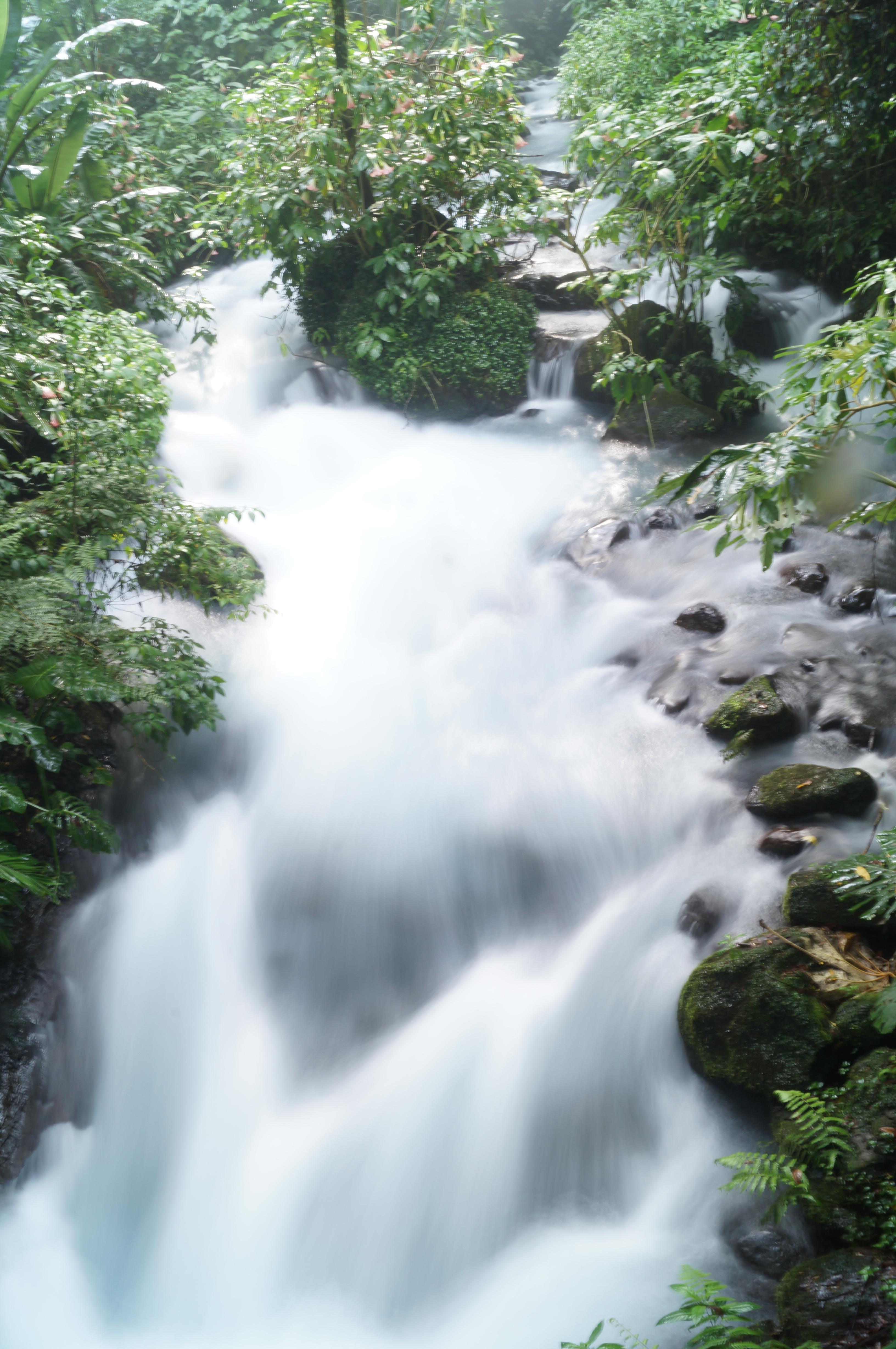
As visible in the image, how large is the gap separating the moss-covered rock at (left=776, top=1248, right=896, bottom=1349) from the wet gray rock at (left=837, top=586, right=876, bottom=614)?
11.0 ft

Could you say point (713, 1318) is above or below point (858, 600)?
below

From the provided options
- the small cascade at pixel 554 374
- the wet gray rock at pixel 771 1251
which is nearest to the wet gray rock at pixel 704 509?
the small cascade at pixel 554 374

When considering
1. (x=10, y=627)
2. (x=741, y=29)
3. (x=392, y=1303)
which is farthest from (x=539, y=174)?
(x=392, y=1303)

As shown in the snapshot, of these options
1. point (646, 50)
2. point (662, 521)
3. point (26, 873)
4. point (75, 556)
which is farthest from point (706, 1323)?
point (646, 50)

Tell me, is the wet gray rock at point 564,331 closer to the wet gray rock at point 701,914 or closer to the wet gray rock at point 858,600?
the wet gray rock at point 858,600

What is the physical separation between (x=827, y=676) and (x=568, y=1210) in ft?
9.10

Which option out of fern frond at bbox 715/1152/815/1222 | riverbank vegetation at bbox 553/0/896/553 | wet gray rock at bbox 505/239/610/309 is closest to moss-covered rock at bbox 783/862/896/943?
fern frond at bbox 715/1152/815/1222

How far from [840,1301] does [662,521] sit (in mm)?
4681

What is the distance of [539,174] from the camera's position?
33.6ft

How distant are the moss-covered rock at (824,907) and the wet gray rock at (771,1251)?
39.8 inches

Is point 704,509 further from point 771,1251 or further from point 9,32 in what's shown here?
point 9,32

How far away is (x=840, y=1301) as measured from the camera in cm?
221

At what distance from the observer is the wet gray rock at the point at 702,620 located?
5027 millimetres

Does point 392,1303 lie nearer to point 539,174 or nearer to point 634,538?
point 634,538
